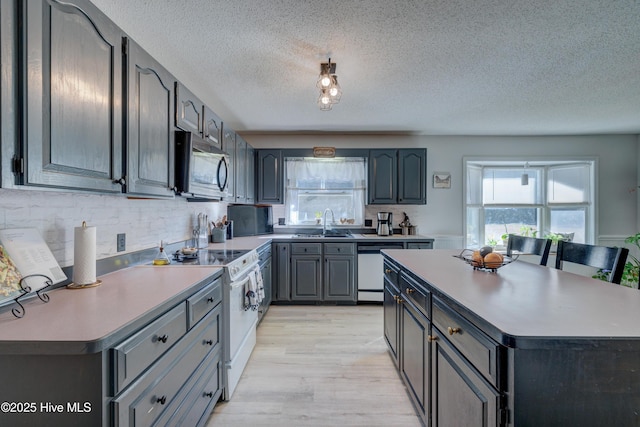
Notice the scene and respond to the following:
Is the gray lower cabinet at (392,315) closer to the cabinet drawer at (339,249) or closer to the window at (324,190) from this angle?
the cabinet drawer at (339,249)

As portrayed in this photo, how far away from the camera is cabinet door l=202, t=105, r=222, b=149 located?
2.29 m

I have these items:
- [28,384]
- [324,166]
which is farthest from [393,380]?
[324,166]

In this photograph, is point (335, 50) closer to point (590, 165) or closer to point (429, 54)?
point (429, 54)

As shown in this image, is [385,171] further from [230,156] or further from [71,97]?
[71,97]

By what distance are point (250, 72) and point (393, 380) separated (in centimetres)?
266

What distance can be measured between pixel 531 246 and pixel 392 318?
1152 mm

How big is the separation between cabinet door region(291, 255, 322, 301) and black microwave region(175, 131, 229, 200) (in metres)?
1.60

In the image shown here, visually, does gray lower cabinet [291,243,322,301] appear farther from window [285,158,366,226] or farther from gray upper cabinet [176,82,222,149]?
gray upper cabinet [176,82,222,149]

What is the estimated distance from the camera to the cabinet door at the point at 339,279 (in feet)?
12.5

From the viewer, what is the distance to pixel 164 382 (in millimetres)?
1179

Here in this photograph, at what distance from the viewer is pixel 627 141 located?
4344mm

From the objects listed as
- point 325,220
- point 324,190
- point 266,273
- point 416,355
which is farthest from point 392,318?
point 324,190

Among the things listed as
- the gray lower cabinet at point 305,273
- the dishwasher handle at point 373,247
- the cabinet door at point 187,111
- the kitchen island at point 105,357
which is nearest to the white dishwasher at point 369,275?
the dishwasher handle at point 373,247

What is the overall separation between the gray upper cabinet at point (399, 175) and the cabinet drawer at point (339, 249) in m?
0.85
